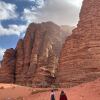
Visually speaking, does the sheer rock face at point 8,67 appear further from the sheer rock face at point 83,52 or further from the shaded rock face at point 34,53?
the sheer rock face at point 83,52

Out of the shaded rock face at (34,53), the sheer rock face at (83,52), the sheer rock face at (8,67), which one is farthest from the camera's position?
the sheer rock face at (8,67)

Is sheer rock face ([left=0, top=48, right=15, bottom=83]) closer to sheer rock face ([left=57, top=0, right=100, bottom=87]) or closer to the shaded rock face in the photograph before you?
the shaded rock face

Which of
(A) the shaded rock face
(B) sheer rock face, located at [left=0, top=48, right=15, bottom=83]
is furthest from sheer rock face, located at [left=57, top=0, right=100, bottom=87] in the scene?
(B) sheer rock face, located at [left=0, top=48, right=15, bottom=83]

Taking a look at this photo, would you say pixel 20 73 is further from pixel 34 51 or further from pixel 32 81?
pixel 32 81

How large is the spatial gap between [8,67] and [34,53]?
20.5ft

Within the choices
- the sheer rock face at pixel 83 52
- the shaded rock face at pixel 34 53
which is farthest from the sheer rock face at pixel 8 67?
the sheer rock face at pixel 83 52

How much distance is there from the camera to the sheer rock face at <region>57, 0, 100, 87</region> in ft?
162

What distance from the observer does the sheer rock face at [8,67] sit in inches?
3034

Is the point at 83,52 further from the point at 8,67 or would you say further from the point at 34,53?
the point at 8,67

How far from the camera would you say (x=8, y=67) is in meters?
79.4

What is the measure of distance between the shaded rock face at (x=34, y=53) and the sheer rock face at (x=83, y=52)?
53.2 feet

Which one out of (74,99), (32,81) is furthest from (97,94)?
(32,81)

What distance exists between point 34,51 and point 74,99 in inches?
1863

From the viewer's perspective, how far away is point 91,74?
1892 inches
